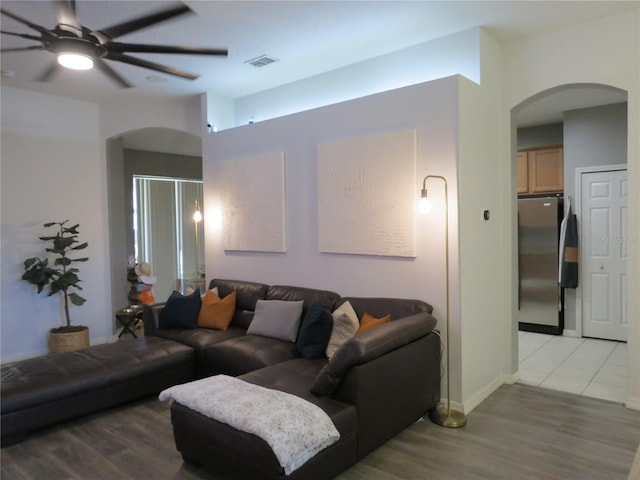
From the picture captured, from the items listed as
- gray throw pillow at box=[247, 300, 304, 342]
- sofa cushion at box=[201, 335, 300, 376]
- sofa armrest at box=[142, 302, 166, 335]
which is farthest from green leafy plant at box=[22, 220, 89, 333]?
gray throw pillow at box=[247, 300, 304, 342]

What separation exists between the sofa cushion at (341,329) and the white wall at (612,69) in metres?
2.09

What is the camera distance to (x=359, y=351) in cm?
257

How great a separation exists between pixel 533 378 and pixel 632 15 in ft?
10.1

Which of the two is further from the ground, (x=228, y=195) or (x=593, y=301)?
(x=228, y=195)

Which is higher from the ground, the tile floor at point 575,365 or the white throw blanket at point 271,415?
the white throw blanket at point 271,415

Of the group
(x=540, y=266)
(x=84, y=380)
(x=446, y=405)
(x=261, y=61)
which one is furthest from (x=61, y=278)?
(x=540, y=266)

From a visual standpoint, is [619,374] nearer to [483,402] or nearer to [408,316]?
[483,402]

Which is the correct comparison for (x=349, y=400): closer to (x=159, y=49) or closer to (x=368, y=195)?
(x=368, y=195)

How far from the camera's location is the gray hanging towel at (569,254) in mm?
5465

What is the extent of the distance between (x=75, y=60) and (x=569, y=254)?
5.49m

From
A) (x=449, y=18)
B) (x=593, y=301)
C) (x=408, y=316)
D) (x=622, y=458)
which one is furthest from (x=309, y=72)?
(x=593, y=301)

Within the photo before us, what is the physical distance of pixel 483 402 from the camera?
141 inches

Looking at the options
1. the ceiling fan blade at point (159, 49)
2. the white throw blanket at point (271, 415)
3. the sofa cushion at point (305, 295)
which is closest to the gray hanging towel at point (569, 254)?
the sofa cushion at point (305, 295)

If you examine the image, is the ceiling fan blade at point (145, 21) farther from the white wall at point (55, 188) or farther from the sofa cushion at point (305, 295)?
the white wall at point (55, 188)
